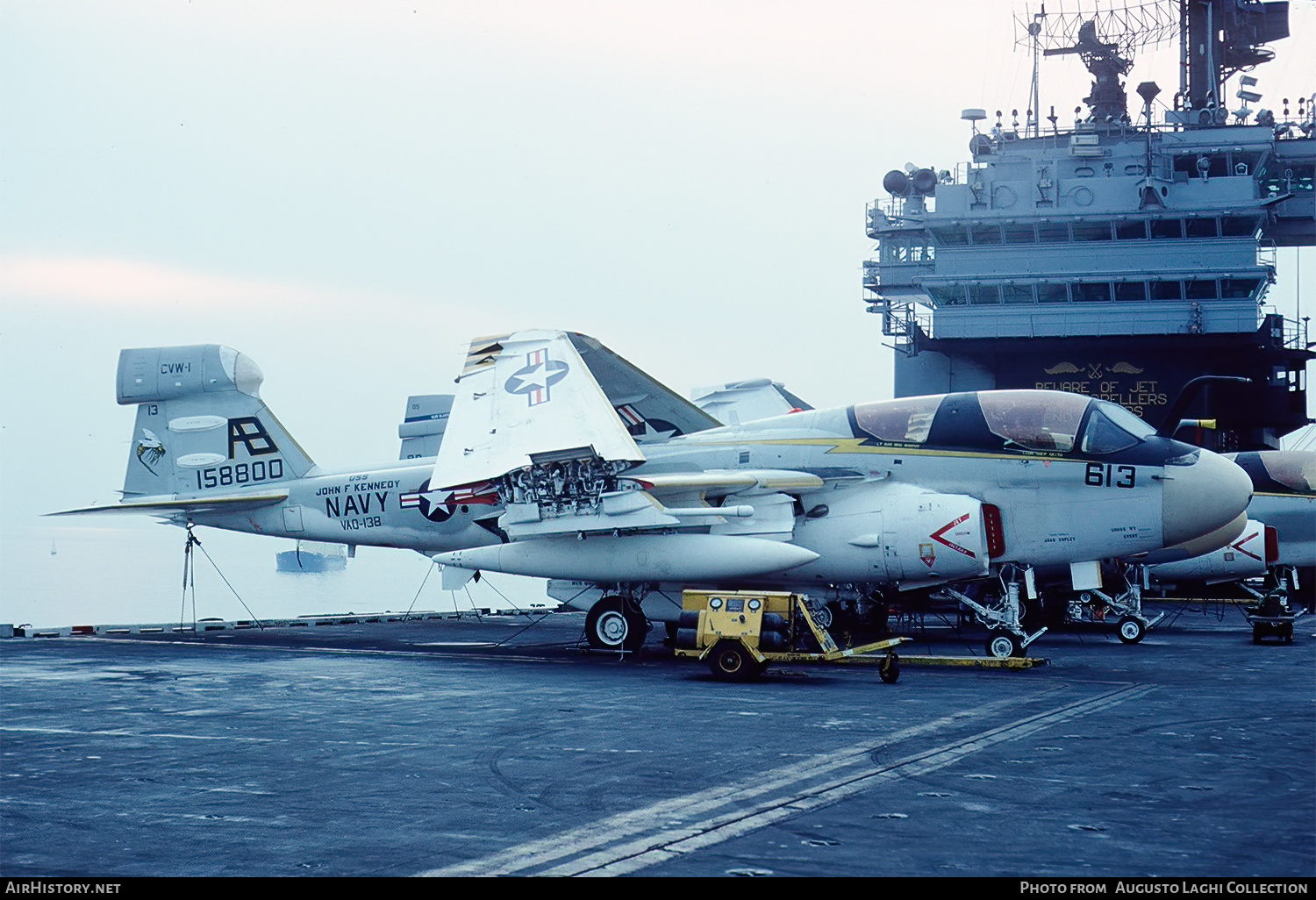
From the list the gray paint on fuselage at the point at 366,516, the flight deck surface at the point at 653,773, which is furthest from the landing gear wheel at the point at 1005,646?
the gray paint on fuselage at the point at 366,516

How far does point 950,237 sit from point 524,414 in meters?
31.0

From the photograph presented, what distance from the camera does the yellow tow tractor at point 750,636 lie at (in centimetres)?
1650

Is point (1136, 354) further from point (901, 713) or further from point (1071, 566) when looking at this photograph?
point (901, 713)

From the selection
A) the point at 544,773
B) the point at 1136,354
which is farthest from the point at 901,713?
the point at 1136,354

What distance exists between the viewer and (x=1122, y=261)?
45031 millimetres

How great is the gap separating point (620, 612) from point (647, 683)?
446 centimetres

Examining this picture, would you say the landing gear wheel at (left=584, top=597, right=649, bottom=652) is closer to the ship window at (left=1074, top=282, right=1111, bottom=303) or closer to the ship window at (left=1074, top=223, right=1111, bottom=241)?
the ship window at (left=1074, top=282, right=1111, bottom=303)

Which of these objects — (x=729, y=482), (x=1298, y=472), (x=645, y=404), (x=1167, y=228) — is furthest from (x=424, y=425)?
(x=1167, y=228)

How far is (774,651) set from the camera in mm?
16578

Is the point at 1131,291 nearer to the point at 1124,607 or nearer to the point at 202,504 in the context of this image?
the point at 1124,607

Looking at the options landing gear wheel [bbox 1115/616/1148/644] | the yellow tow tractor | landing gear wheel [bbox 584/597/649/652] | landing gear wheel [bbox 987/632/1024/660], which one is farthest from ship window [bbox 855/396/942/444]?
landing gear wheel [bbox 1115/616/1148/644]

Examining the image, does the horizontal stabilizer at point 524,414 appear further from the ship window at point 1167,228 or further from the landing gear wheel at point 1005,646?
the ship window at point 1167,228

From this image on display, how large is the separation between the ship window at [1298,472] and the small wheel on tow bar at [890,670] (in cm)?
2064

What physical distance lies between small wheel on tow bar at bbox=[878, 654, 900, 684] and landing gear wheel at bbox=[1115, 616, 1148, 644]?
10.8 metres
